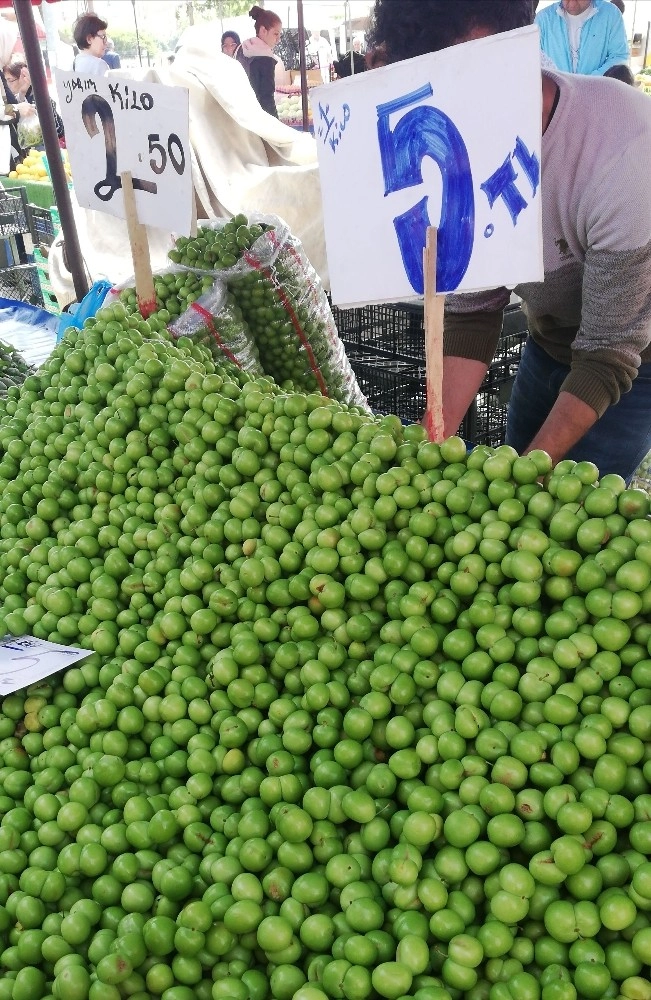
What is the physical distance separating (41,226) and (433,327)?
6746 mm

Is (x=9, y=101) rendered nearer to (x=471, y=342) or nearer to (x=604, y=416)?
(x=471, y=342)

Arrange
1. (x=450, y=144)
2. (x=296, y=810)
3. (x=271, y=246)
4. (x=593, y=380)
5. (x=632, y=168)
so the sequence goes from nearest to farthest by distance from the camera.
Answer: (x=296, y=810) < (x=450, y=144) < (x=632, y=168) < (x=593, y=380) < (x=271, y=246)

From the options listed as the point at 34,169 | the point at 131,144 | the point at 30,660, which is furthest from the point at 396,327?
the point at 34,169

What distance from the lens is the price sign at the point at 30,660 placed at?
5.40 feet

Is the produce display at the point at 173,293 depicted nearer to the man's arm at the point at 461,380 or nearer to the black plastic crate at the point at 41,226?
the man's arm at the point at 461,380

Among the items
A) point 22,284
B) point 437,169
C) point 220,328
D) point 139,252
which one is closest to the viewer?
point 437,169

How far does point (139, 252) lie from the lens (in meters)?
2.65

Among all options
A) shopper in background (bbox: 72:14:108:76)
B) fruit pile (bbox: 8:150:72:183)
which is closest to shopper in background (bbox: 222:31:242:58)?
fruit pile (bbox: 8:150:72:183)

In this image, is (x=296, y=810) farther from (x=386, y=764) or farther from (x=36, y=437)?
(x=36, y=437)

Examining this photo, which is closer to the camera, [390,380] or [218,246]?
[218,246]

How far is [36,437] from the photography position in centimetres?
229

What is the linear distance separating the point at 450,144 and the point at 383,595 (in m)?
0.95

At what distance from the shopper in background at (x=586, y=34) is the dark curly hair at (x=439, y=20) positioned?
5289mm

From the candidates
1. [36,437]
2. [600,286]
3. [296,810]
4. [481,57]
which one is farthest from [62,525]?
[600,286]
